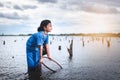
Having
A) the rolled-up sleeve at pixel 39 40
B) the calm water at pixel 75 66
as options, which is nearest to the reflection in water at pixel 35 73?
the rolled-up sleeve at pixel 39 40

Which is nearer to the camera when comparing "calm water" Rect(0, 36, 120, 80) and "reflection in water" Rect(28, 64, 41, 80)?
"reflection in water" Rect(28, 64, 41, 80)

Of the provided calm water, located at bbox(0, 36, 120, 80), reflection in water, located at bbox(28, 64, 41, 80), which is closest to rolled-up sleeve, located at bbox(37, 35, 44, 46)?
reflection in water, located at bbox(28, 64, 41, 80)

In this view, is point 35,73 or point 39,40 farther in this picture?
point 35,73

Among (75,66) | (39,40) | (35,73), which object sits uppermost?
(39,40)

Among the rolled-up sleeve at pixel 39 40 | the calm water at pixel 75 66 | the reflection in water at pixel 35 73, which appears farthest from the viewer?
the calm water at pixel 75 66

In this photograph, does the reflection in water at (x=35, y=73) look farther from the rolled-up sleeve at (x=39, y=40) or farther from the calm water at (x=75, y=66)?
the calm water at (x=75, y=66)

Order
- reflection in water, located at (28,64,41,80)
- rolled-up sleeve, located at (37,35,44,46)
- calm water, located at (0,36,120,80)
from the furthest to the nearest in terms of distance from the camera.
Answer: calm water, located at (0,36,120,80) → reflection in water, located at (28,64,41,80) → rolled-up sleeve, located at (37,35,44,46)

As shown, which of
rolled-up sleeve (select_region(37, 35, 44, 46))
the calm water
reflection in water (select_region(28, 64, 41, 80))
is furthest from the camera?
the calm water

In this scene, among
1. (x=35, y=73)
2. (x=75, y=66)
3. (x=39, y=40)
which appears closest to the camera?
(x=39, y=40)

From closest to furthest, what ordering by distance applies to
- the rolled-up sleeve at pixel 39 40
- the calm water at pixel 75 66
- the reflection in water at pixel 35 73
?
the rolled-up sleeve at pixel 39 40 < the reflection in water at pixel 35 73 < the calm water at pixel 75 66

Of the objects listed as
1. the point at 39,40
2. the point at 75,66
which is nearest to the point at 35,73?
the point at 39,40

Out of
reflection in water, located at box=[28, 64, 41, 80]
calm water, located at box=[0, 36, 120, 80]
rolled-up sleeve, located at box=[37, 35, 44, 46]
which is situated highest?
rolled-up sleeve, located at box=[37, 35, 44, 46]

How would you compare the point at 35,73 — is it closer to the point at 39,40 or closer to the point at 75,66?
the point at 39,40

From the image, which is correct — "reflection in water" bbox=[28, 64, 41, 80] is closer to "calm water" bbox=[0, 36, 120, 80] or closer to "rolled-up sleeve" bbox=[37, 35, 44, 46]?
"rolled-up sleeve" bbox=[37, 35, 44, 46]
